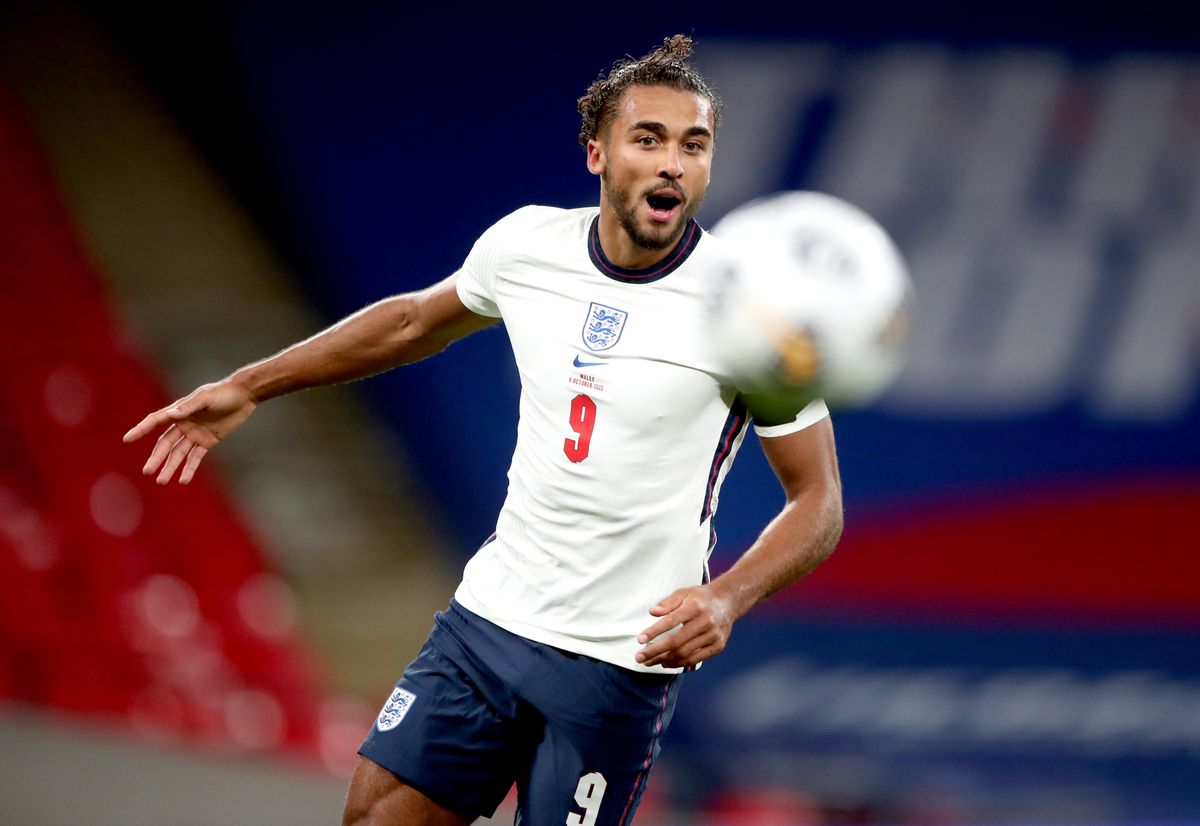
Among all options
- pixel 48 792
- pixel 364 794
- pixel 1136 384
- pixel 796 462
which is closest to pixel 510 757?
pixel 364 794

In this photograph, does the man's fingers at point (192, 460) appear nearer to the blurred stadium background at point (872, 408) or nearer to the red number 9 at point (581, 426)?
the red number 9 at point (581, 426)

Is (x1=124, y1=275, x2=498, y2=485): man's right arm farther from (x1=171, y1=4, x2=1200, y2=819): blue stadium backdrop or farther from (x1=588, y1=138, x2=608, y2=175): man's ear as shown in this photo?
(x1=171, y1=4, x2=1200, y2=819): blue stadium backdrop

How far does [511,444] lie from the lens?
8.19 metres

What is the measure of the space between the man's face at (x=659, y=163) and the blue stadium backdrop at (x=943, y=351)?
485cm

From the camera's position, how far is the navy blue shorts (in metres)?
3.12

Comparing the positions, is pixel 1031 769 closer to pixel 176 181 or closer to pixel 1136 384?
pixel 1136 384

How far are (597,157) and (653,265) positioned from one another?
12.1 inches

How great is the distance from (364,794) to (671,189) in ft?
4.58

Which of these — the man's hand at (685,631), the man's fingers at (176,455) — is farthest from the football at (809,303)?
the man's fingers at (176,455)

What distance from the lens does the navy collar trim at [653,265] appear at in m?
3.15

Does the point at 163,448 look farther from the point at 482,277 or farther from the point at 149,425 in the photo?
the point at 482,277

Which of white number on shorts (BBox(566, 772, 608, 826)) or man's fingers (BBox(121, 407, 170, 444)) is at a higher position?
man's fingers (BBox(121, 407, 170, 444))

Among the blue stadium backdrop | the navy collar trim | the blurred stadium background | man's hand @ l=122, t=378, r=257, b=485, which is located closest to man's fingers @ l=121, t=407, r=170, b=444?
man's hand @ l=122, t=378, r=257, b=485

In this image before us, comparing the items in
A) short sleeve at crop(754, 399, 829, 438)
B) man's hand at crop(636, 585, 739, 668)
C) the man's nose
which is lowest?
man's hand at crop(636, 585, 739, 668)
